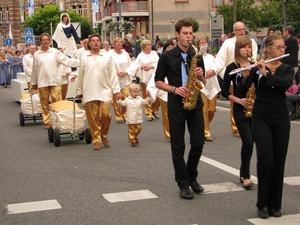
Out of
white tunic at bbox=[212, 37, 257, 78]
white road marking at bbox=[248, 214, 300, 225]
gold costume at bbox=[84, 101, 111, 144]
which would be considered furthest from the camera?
gold costume at bbox=[84, 101, 111, 144]

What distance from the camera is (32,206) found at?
7727 millimetres

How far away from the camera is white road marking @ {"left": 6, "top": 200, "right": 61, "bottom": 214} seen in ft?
24.8

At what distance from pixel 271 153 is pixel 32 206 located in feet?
9.12

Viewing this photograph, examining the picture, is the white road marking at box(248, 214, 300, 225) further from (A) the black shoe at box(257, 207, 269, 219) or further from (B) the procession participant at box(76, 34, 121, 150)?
(B) the procession participant at box(76, 34, 121, 150)

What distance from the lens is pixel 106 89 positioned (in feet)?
39.1

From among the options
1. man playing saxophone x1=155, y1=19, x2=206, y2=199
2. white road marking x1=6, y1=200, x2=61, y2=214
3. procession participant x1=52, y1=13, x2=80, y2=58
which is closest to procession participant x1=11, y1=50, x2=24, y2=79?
procession participant x1=52, y1=13, x2=80, y2=58

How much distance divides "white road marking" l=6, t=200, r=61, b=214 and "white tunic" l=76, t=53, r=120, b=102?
4117mm

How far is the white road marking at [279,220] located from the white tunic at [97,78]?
5.45 metres

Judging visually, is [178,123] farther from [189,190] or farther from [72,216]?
[72,216]

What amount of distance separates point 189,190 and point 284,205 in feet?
3.70

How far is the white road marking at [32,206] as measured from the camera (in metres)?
7.56

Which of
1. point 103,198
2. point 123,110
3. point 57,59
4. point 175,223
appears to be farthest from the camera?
point 123,110

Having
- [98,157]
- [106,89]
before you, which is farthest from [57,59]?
[98,157]

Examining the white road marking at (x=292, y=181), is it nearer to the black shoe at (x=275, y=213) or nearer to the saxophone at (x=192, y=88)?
the black shoe at (x=275, y=213)
